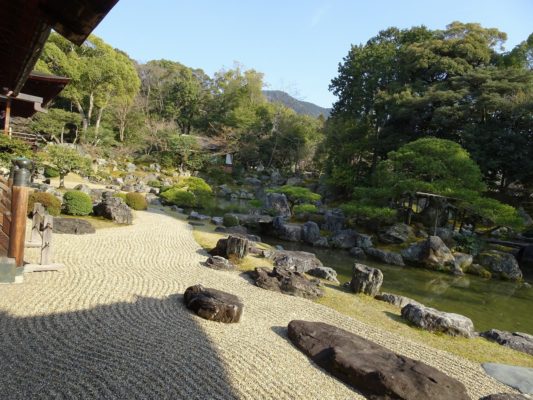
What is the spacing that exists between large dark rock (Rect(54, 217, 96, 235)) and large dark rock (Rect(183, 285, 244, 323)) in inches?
254

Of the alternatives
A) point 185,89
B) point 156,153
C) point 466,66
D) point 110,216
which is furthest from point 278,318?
point 185,89

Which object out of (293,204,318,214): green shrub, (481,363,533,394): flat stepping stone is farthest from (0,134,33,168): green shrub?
(481,363,533,394): flat stepping stone

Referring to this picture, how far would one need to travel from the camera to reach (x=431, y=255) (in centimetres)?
1374

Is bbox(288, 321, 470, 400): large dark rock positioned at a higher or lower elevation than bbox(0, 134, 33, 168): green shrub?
lower

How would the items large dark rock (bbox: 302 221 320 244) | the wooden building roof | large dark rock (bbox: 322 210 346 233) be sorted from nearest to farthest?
the wooden building roof, large dark rock (bbox: 302 221 320 244), large dark rock (bbox: 322 210 346 233)

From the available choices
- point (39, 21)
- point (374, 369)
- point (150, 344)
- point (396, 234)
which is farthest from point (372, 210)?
point (39, 21)

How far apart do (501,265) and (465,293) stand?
4.17m

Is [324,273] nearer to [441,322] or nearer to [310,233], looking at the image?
[441,322]

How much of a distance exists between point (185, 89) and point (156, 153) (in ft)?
31.6

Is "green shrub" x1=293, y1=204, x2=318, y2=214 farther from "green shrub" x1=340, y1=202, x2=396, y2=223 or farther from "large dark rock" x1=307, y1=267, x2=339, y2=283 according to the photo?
"large dark rock" x1=307, y1=267, x2=339, y2=283

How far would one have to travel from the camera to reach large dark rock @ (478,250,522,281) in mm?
13500

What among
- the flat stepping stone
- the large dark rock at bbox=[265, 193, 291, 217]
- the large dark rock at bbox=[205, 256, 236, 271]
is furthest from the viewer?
the large dark rock at bbox=[265, 193, 291, 217]

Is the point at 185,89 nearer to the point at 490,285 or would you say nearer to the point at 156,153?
the point at 156,153

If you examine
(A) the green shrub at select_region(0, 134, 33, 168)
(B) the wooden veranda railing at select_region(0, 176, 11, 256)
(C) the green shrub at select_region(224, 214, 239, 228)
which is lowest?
(C) the green shrub at select_region(224, 214, 239, 228)
